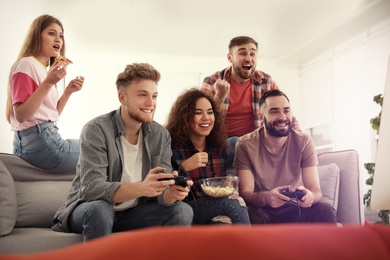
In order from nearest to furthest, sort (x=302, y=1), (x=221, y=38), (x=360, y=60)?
(x=302, y=1) < (x=360, y=60) < (x=221, y=38)

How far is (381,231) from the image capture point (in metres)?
0.30

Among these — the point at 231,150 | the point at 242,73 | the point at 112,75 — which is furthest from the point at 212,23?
the point at 231,150

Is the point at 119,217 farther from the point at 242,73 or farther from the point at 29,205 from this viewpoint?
the point at 242,73

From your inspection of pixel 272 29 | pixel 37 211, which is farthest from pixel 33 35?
pixel 272 29

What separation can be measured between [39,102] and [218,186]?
85 centimetres

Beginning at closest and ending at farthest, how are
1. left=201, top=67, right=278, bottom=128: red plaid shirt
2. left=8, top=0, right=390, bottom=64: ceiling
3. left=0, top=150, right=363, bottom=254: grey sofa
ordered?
1. left=0, top=150, right=363, bottom=254: grey sofa
2. left=201, top=67, right=278, bottom=128: red plaid shirt
3. left=8, top=0, right=390, bottom=64: ceiling

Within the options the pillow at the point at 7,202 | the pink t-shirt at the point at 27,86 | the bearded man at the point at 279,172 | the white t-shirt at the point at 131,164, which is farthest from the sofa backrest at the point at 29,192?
the bearded man at the point at 279,172

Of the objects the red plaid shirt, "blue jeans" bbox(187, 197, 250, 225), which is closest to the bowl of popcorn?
"blue jeans" bbox(187, 197, 250, 225)

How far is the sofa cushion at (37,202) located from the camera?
199 cm

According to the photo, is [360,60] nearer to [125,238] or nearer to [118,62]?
[118,62]

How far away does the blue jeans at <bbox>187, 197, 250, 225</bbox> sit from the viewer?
181 centimetres

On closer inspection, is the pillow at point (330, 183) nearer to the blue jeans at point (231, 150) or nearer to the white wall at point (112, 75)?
the blue jeans at point (231, 150)

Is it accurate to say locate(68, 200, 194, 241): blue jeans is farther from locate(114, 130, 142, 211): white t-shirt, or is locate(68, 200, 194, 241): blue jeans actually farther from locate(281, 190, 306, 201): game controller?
locate(281, 190, 306, 201): game controller

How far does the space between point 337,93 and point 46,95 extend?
4901mm
